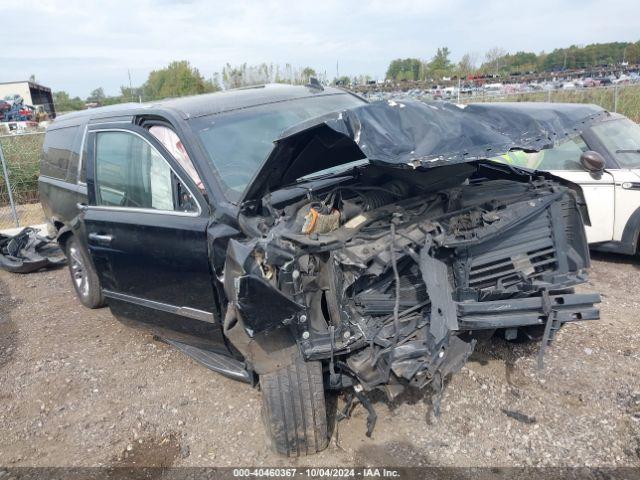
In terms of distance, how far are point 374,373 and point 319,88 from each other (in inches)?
116

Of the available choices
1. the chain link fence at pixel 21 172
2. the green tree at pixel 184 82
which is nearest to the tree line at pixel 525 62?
the green tree at pixel 184 82

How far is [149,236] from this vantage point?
3.42m

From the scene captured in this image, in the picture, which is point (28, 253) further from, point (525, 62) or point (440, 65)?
point (525, 62)

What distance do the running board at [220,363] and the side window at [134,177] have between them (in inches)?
40.3

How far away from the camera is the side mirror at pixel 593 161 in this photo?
200 inches

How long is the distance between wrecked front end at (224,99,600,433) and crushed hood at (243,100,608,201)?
0.79 ft

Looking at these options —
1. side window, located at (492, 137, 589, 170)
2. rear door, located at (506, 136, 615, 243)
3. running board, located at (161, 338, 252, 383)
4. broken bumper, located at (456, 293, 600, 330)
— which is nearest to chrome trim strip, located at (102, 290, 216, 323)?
running board, located at (161, 338, 252, 383)

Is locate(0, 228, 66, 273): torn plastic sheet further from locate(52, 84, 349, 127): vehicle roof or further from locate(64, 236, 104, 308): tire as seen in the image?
locate(52, 84, 349, 127): vehicle roof

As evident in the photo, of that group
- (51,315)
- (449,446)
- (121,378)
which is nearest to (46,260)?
(51,315)

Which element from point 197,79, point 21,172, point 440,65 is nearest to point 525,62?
point 440,65

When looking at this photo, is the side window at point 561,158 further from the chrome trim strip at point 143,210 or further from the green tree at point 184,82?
the green tree at point 184,82

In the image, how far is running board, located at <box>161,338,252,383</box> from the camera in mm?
3176

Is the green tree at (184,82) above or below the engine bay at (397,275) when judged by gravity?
above

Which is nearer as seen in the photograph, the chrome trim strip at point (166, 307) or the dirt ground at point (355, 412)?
the dirt ground at point (355, 412)
